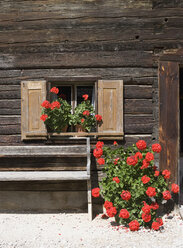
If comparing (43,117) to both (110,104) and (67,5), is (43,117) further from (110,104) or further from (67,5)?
(67,5)

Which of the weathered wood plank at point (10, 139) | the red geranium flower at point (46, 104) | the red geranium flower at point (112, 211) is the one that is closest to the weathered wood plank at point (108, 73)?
the red geranium flower at point (46, 104)

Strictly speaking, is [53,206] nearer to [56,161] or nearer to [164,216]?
[56,161]

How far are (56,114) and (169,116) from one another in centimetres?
206

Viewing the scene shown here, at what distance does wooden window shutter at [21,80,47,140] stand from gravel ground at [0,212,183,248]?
58.8 inches

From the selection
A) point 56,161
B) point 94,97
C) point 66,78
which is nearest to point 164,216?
point 56,161

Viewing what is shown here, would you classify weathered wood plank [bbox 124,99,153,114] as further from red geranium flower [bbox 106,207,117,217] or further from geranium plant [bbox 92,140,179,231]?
red geranium flower [bbox 106,207,117,217]

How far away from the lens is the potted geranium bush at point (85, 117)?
4.63 meters

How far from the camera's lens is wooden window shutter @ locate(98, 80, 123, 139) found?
15.3ft

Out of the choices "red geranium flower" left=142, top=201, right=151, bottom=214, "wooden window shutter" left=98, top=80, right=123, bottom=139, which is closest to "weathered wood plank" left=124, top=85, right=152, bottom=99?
"wooden window shutter" left=98, top=80, right=123, bottom=139

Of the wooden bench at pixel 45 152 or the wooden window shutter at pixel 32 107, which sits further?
the wooden window shutter at pixel 32 107

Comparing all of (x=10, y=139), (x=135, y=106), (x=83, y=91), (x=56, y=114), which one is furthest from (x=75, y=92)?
(x=10, y=139)

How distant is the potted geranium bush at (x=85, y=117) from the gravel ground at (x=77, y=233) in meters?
1.63

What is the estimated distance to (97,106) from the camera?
187 inches

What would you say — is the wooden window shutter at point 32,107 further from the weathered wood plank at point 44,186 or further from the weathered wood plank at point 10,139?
the weathered wood plank at point 44,186
